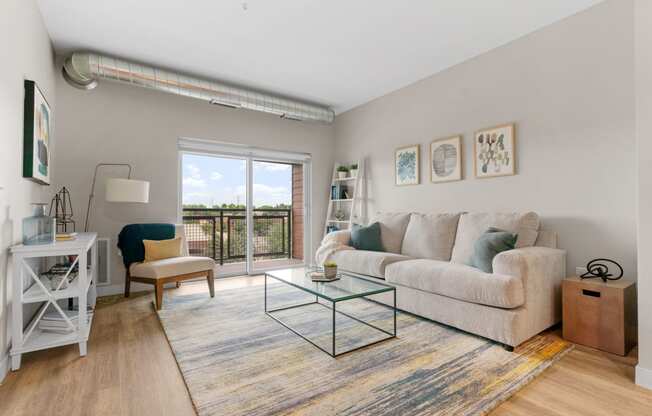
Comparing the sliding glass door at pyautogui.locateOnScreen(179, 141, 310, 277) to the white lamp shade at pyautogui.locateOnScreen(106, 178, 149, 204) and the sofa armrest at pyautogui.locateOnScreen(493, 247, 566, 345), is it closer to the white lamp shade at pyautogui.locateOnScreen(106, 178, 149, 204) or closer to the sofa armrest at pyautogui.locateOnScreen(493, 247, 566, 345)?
the white lamp shade at pyautogui.locateOnScreen(106, 178, 149, 204)

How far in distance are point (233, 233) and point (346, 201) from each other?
6.15ft

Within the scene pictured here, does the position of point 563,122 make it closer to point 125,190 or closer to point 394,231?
point 394,231

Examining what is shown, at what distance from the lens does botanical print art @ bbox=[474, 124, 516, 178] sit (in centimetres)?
326

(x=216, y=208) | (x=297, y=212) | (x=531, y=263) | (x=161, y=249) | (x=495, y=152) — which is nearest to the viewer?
(x=531, y=263)

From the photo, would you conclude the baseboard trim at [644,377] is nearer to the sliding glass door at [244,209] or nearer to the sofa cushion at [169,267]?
the sofa cushion at [169,267]

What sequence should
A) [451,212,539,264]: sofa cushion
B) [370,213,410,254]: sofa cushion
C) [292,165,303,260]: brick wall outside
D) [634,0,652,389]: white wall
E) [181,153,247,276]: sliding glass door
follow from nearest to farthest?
[634,0,652,389]: white wall, [451,212,539,264]: sofa cushion, [370,213,410,254]: sofa cushion, [181,153,247,276]: sliding glass door, [292,165,303,260]: brick wall outside

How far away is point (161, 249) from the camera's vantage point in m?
3.66

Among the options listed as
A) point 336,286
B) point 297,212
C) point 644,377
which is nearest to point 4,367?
point 336,286

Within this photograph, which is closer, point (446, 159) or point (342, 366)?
point (342, 366)

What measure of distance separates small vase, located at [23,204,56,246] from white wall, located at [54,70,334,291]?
0.95m

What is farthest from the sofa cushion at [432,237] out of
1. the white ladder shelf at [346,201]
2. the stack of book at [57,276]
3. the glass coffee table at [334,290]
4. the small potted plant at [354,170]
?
the stack of book at [57,276]

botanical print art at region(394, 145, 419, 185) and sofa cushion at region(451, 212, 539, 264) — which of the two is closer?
sofa cushion at region(451, 212, 539, 264)

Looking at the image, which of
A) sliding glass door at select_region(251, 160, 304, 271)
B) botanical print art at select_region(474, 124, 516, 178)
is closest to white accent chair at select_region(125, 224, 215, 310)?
sliding glass door at select_region(251, 160, 304, 271)

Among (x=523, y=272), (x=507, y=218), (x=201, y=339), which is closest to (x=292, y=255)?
(x=201, y=339)
